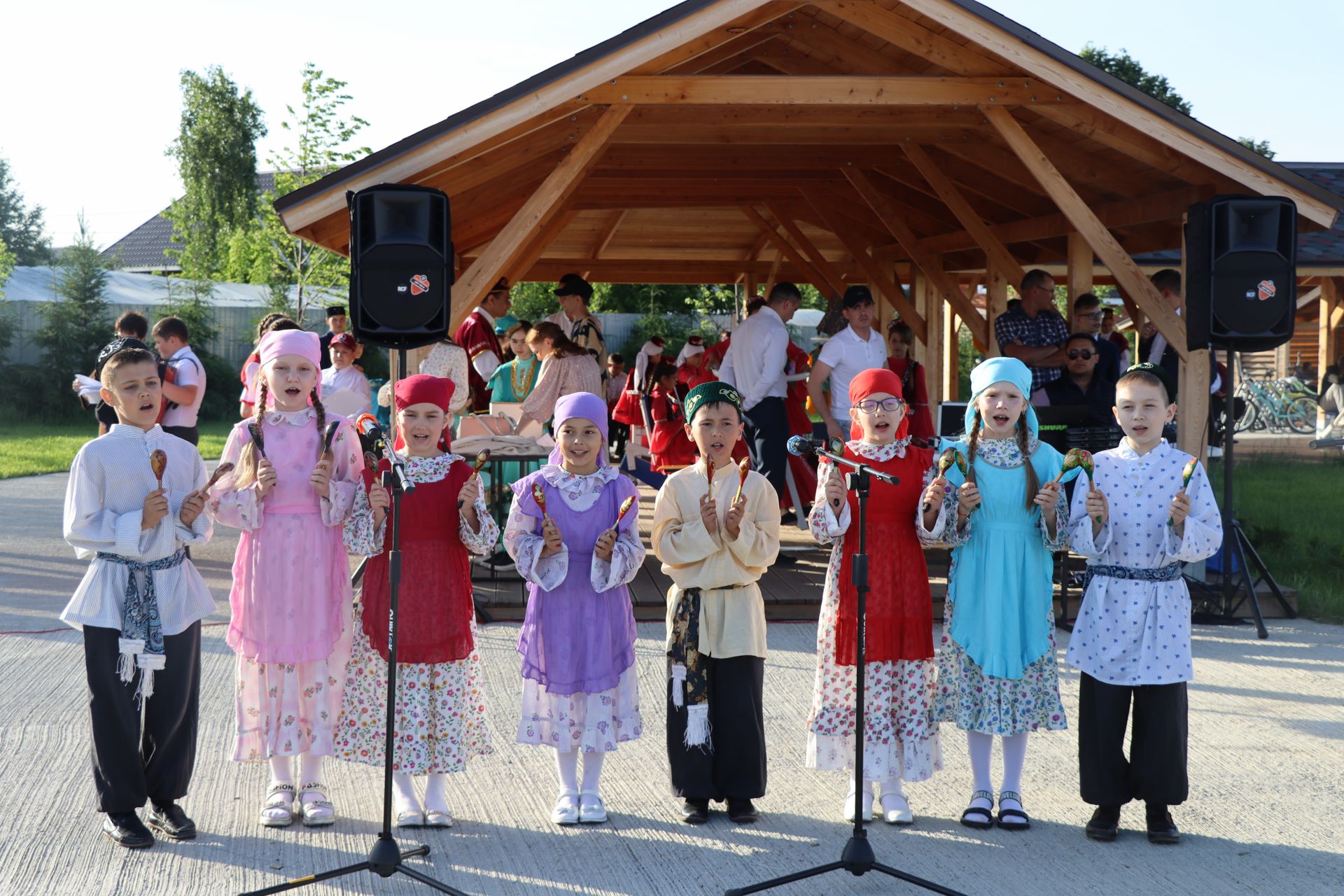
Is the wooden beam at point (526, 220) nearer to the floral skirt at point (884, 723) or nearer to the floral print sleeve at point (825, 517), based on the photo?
the floral print sleeve at point (825, 517)

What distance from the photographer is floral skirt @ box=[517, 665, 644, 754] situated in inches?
158

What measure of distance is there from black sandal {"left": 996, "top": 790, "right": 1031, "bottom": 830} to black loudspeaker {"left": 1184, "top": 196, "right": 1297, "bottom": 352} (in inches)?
150

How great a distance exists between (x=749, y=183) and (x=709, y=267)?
5663mm

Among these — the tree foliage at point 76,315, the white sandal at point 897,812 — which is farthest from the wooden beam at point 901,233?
the tree foliage at point 76,315

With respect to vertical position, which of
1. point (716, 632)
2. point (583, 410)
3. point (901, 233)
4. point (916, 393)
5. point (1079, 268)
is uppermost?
point (901, 233)

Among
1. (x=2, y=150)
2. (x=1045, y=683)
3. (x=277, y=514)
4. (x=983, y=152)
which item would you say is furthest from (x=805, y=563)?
(x=2, y=150)

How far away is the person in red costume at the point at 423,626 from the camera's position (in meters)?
3.96

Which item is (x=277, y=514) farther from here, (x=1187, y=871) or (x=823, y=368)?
(x=823, y=368)

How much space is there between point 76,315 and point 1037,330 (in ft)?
73.5

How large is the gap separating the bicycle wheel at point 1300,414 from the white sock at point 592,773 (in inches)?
930

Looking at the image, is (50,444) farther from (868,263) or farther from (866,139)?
(866,139)

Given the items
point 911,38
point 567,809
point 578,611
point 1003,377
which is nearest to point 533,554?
point 578,611

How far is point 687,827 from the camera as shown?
4.03 m

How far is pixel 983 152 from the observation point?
31.2 feet
